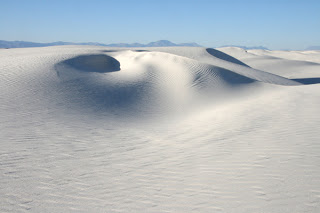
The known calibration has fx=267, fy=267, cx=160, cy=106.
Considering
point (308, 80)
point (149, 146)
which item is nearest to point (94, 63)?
point (149, 146)

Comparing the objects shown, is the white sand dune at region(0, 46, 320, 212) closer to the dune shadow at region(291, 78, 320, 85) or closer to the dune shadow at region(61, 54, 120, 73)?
the dune shadow at region(61, 54, 120, 73)

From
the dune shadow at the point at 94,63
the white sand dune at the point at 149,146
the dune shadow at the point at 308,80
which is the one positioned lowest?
the white sand dune at the point at 149,146

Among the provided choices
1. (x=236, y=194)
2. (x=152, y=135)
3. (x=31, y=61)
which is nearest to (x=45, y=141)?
(x=152, y=135)

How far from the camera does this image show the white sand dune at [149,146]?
4.16 meters

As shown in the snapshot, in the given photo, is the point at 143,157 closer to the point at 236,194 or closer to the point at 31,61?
the point at 236,194

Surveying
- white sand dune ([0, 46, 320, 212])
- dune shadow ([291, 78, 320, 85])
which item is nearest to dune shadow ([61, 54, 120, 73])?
white sand dune ([0, 46, 320, 212])

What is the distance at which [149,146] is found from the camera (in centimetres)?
715

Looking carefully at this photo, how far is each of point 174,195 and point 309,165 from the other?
8.19ft

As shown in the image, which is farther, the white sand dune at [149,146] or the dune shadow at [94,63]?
the dune shadow at [94,63]

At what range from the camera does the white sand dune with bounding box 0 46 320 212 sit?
164 inches

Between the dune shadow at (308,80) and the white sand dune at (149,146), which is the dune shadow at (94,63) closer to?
the white sand dune at (149,146)

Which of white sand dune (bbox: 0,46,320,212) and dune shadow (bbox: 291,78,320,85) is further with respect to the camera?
dune shadow (bbox: 291,78,320,85)

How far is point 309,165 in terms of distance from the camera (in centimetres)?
476

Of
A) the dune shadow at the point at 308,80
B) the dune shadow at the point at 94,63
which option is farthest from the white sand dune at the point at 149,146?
the dune shadow at the point at 308,80
